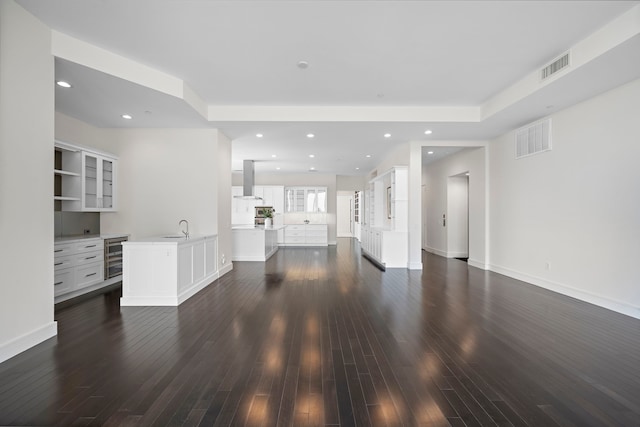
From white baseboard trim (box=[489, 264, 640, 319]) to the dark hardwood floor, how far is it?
22cm

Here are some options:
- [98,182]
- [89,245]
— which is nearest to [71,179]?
[98,182]

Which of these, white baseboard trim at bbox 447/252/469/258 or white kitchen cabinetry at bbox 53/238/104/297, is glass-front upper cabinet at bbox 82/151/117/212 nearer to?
white kitchen cabinetry at bbox 53/238/104/297

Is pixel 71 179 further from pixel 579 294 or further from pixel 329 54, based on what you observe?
pixel 579 294

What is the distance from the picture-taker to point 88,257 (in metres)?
4.64

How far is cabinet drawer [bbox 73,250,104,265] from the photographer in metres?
4.46

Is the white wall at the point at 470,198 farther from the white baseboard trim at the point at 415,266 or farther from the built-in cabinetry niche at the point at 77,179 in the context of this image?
the built-in cabinetry niche at the point at 77,179

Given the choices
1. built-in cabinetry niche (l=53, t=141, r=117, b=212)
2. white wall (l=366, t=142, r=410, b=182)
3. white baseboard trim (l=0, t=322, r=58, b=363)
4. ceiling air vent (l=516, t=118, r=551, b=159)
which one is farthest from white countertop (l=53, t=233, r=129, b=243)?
ceiling air vent (l=516, t=118, r=551, b=159)

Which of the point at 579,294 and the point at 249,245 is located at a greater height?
the point at 249,245

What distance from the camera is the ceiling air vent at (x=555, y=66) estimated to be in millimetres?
3461

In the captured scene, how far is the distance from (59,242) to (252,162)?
556cm

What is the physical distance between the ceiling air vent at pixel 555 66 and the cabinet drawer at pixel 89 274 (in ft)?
23.6

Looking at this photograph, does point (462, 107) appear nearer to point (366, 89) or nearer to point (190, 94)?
point (366, 89)

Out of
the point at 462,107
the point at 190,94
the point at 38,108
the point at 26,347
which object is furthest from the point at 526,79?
the point at 26,347

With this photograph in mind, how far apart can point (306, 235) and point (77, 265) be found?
779cm
